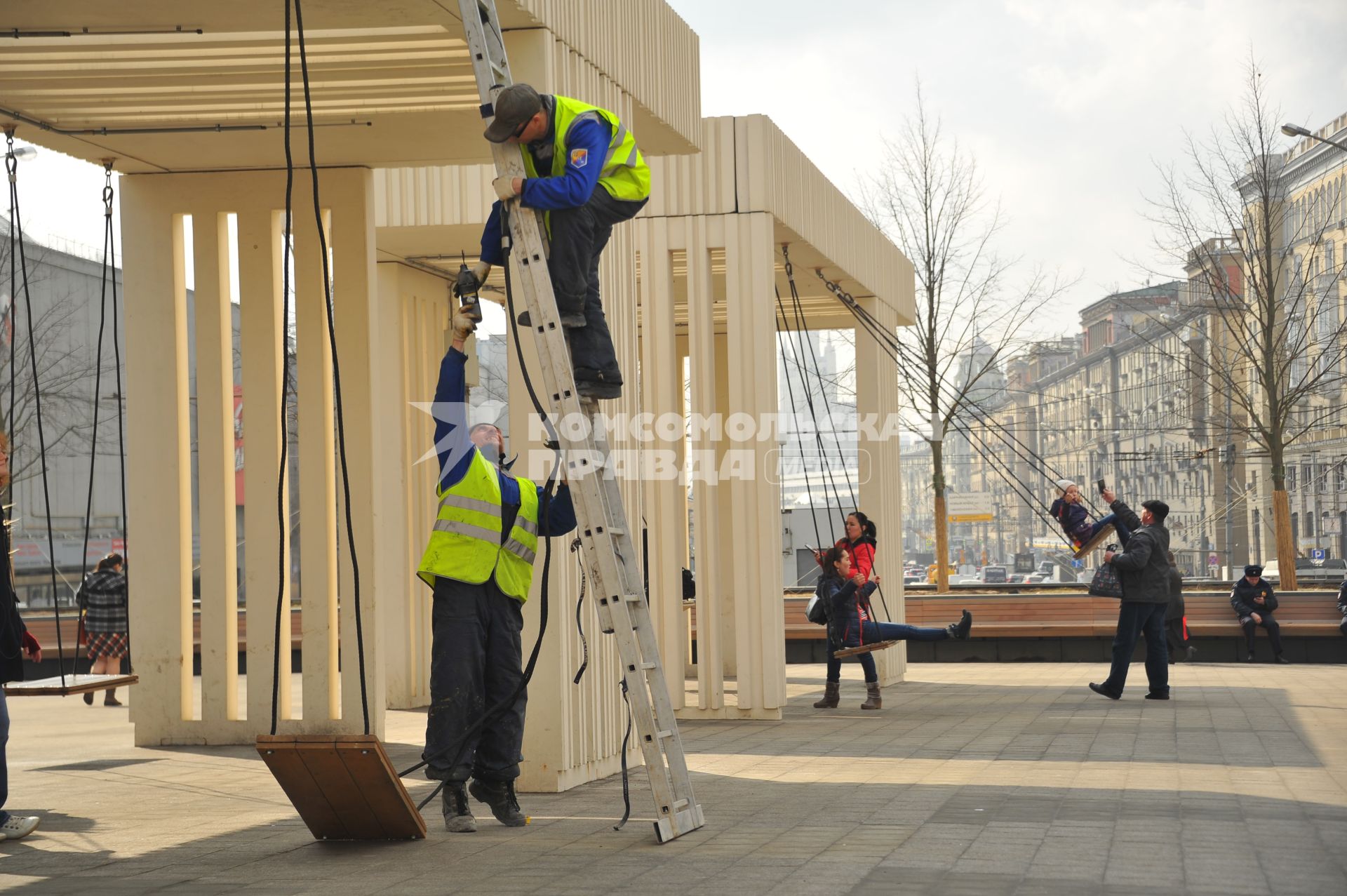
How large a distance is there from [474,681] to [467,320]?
172 centimetres

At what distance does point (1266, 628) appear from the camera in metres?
21.2

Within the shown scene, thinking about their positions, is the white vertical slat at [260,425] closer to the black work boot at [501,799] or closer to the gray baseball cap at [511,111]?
the black work boot at [501,799]

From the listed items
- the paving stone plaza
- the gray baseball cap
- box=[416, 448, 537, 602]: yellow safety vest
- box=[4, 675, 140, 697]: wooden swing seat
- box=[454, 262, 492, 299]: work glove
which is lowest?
the paving stone plaza

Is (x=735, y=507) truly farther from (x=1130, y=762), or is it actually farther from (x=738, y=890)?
(x=738, y=890)

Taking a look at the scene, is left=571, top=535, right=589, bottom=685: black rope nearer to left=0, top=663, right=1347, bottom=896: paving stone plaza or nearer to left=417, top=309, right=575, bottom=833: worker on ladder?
left=417, top=309, right=575, bottom=833: worker on ladder

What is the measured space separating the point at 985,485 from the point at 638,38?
100487 mm

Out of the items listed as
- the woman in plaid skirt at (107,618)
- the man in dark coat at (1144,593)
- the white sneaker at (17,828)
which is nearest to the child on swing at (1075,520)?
the man in dark coat at (1144,593)

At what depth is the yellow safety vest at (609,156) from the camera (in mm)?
6629

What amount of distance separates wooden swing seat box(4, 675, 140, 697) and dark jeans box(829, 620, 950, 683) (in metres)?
6.91

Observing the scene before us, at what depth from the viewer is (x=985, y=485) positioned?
356 ft

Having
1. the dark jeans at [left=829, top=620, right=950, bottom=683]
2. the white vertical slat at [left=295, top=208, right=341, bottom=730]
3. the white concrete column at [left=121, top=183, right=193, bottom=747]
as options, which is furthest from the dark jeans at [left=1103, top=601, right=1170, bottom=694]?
→ the white concrete column at [left=121, top=183, right=193, bottom=747]

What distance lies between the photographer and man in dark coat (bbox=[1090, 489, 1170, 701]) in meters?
14.5

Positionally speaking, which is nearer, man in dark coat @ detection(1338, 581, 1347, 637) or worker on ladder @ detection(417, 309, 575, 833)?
worker on ladder @ detection(417, 309, 575, 833)

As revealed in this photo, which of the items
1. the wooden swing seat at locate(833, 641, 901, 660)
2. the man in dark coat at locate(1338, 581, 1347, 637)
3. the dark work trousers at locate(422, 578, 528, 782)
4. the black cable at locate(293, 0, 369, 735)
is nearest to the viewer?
the black cable at locate(293, 0, 369, 735)
